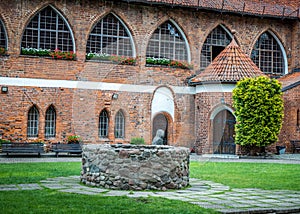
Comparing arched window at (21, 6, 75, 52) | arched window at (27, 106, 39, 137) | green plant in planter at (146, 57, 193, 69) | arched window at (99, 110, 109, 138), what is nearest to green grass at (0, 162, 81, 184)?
arched window at (27, 106, 39, 137)

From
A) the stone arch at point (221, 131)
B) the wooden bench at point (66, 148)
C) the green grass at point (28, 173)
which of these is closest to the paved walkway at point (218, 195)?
the green grass at point (28, 173)

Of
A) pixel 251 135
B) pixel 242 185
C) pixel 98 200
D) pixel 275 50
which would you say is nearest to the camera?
pixel 98 200

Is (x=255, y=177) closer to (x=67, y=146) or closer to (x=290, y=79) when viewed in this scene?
(x=67, y=146)

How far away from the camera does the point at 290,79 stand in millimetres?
27438

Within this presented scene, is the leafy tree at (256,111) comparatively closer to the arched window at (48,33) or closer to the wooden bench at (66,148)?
the wooden bench at (66,148)

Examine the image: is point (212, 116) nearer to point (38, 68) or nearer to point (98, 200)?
point (38, 68)

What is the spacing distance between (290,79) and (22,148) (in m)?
15.2

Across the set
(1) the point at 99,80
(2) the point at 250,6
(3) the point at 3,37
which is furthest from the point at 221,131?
(3) the point at 3,37

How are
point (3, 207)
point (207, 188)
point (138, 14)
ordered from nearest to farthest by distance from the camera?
point (3, 207) → point (207, 188) → point (138, 14)

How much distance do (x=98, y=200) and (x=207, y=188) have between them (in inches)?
130

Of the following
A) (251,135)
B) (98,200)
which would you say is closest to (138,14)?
(251,135)

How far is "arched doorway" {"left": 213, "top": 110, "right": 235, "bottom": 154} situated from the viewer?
25.0 metres

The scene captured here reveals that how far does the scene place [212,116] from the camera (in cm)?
2484

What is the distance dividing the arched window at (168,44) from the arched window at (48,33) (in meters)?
4.49
